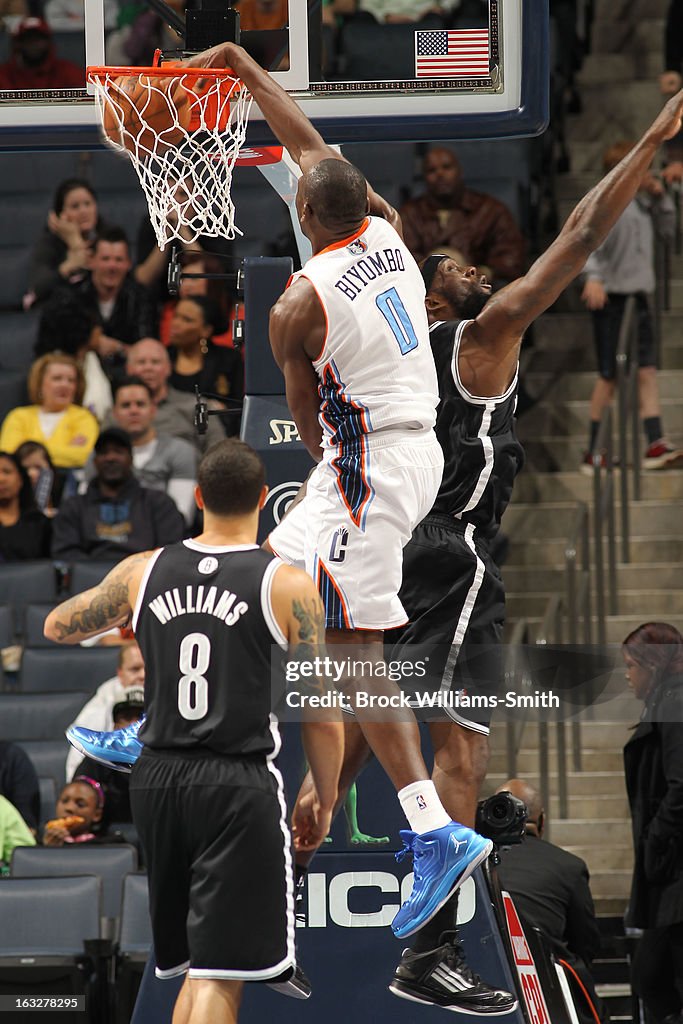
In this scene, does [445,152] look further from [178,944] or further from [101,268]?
[178,944]

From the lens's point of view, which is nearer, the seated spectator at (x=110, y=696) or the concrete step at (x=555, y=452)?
the seated spectator at (x=110, y=696)

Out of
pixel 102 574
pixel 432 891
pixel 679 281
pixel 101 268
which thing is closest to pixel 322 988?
pixel 432 891

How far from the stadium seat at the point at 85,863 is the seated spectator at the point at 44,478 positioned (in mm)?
3012

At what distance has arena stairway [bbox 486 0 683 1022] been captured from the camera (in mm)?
9320

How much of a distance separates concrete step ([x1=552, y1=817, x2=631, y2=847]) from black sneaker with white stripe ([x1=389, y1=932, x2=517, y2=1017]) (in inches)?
143

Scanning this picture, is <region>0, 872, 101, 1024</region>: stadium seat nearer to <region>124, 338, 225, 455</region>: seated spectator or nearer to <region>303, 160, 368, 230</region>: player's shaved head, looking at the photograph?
<region>303, 160, 368, 230</region>: player's shaved head

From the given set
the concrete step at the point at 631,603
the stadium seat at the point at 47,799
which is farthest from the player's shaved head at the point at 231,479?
the concrete step at the point at 631,603

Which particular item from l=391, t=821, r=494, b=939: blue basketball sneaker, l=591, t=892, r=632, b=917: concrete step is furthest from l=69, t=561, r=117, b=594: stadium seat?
l=391, t=821, r=494, b=939: blue basketball sneaker

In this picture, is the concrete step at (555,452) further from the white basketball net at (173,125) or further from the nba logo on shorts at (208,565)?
the nba logo on shorts at (208,565)

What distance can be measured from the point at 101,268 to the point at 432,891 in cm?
749

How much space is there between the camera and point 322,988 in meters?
6.22

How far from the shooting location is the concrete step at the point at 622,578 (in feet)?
35.5

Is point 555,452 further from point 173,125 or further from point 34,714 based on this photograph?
point 173,125

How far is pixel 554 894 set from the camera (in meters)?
7.62
